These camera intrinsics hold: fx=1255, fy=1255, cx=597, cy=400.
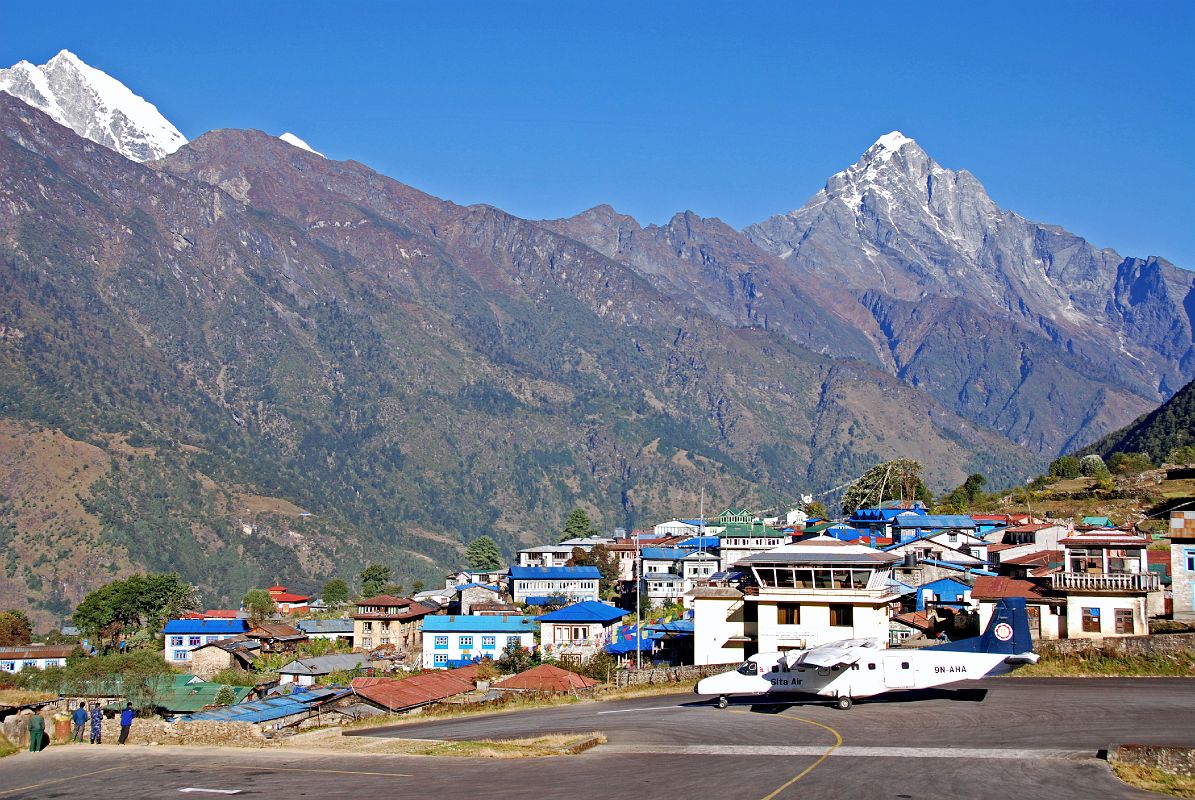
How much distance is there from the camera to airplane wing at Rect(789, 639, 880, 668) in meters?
45.6

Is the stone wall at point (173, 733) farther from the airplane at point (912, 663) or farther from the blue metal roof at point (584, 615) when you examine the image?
the blue metal roof at point (584, 615)

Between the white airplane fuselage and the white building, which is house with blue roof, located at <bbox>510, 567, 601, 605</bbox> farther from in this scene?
the white airplane fuselage

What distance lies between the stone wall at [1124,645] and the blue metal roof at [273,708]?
34941mm

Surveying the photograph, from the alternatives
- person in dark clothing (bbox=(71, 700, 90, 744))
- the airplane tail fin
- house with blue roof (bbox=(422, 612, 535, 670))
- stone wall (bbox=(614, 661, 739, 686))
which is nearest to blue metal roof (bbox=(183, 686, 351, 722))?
person in dark clothing (bbox=(71, 700, 90, 744))

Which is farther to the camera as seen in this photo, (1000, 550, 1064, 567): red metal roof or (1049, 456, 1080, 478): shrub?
(1049, 456, 1080, 478): shrub

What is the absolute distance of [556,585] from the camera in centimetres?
14875

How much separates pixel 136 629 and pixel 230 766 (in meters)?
132

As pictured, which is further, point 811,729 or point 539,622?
point 539,622

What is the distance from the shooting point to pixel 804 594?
55.4 meters

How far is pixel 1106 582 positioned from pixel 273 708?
39485mm

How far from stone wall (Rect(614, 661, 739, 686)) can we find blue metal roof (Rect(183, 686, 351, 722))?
649 inches

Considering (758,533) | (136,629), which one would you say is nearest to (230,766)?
(758,533)

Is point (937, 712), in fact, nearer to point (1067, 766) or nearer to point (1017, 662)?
point (1017, 662)

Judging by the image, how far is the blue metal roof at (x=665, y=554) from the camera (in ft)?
457
